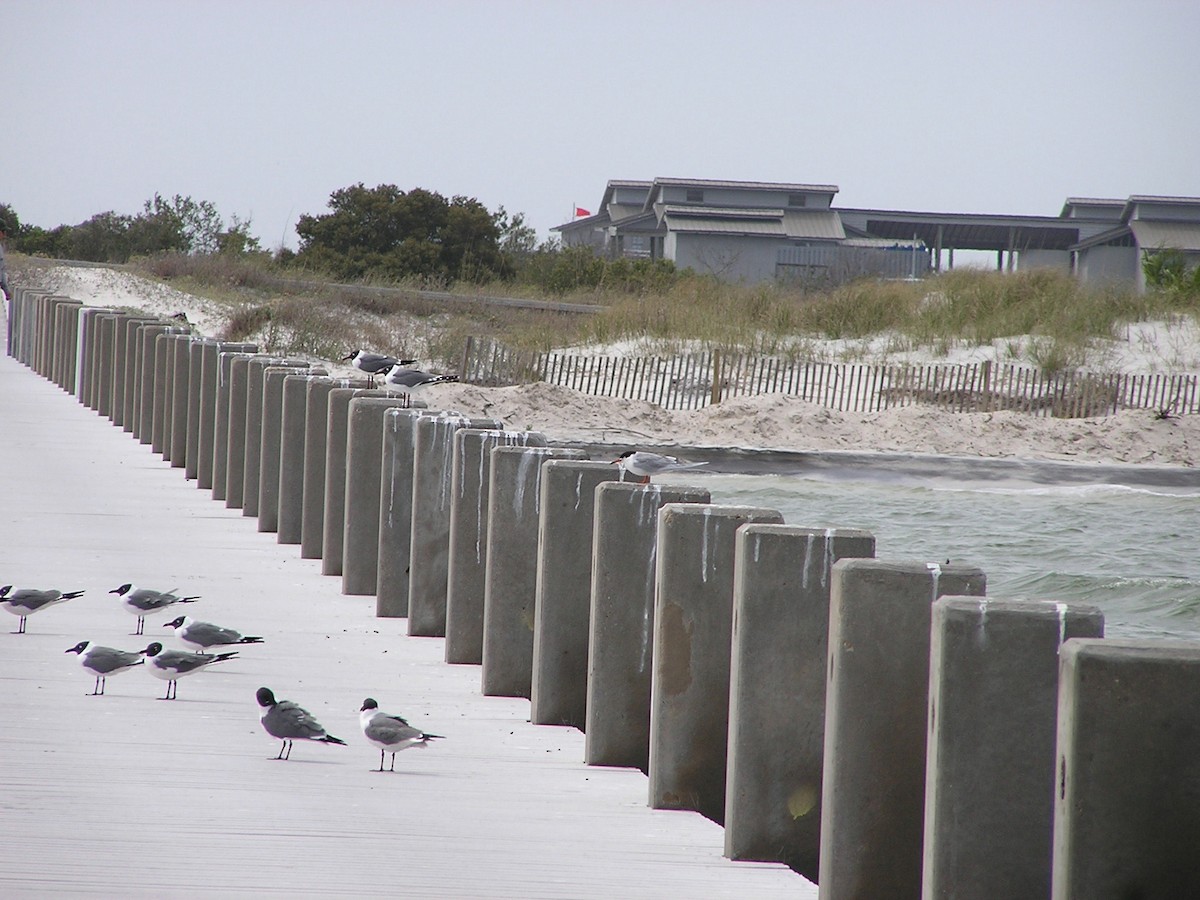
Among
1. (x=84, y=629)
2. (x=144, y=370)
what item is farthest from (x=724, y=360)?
(x=84, y=629)

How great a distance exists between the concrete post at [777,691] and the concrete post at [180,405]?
358 inches

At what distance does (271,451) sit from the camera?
993 cm

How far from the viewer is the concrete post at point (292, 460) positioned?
9508mm

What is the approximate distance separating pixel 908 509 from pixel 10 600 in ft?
50.2

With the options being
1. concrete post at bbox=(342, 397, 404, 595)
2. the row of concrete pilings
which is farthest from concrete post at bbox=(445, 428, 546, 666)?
concrete post at bbox=(342, 397, 404, 595)

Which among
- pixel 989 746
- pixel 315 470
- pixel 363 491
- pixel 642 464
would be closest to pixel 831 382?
pixel 315 470

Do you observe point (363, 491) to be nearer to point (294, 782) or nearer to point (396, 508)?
point (396, 508)

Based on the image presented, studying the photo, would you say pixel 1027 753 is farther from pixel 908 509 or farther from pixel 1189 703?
pixel 908 509

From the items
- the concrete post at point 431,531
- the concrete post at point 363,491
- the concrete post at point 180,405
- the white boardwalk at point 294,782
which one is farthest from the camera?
the concrete post at point 180,405

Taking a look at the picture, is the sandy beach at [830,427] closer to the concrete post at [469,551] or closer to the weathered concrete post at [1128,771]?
the concrete post at [469,551]

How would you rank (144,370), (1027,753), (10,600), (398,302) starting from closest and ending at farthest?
(1027,753) < (10,600) < (144,370) < (398,302)

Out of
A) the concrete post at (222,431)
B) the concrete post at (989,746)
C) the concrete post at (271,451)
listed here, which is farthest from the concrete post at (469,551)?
the concrete post at (222,431)

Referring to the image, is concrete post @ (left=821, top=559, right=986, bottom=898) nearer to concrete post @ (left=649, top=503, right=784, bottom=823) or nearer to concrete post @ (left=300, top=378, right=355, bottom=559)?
concrete post @ (left=649, top=503, right=784, bottom=823)

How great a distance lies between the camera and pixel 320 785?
16.5 ft
